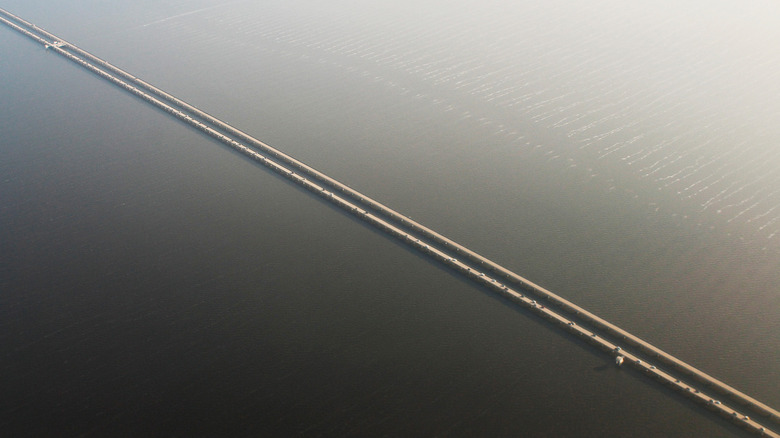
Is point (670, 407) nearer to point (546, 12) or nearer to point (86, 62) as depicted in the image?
point (546, 12)

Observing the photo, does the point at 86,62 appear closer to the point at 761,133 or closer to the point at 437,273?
the point at 437,273

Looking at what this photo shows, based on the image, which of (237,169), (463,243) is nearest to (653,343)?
(463,243)

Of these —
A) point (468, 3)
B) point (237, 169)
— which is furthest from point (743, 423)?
point (468, 3)

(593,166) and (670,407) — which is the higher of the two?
(593,166)

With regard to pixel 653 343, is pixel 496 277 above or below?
above

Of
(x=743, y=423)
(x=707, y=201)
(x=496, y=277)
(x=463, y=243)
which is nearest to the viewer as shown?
(x=743, y=423)

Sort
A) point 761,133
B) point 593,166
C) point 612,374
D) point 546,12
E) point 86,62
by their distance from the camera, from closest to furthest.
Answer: point 612,374
point 593,166
point 761,133
point 86,62
point 546,12

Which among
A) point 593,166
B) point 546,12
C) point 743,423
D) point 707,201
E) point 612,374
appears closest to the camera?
point 743,423

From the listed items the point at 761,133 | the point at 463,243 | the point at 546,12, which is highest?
the point at 546,12

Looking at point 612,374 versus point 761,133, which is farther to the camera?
point 761,133
